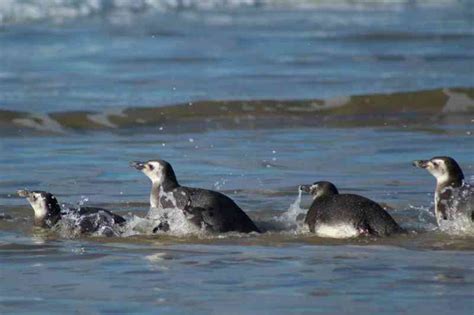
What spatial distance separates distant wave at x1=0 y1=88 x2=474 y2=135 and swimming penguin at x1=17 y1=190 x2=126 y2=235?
6.10 m

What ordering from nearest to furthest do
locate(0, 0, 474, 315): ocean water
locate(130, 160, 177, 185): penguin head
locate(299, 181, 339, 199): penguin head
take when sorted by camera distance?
1. locate(0, 0, 474, 315): ocean water
2. locate(299, 181, 339, 199): penguin head
3. locate(130, 160, 177, 185): penguin head

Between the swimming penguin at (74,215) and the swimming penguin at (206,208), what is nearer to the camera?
the swimming penguin at (206,208)

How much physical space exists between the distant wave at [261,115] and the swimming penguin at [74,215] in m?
6.10

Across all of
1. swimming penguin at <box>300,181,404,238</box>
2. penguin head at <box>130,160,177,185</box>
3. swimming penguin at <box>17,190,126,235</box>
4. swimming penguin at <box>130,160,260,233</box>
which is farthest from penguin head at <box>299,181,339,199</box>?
swimming penguin at <box>17,190,126,235</box>

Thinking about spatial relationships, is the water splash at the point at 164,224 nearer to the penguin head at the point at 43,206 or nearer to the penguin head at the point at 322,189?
the penguin head at the point at 43,206

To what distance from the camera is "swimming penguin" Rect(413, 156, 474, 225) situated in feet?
37.5

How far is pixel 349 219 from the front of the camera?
11.1m

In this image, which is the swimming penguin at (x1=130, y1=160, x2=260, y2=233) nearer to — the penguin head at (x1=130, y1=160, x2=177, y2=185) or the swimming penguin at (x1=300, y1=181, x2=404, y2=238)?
the penguin head at (x1=130, y1=160, x2=177, y2=185)

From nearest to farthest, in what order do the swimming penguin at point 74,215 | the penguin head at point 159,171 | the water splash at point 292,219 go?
the swimming penguin at point 74,215
the water splash at point 292,219
the penguin head at point 159,171

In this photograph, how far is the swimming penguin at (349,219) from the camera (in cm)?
1105

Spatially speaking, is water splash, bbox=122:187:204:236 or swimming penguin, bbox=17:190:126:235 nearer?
water splash, bbox=122:187:204:236

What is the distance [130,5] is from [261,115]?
1879 centimetres

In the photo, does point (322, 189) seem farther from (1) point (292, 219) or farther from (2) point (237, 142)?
(2) point (237, 142)

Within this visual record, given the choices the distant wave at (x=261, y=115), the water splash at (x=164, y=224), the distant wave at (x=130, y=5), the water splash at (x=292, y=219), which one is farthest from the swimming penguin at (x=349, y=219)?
the distant wave at (x=130, y=5)
